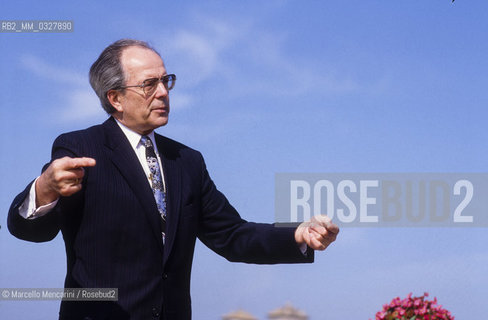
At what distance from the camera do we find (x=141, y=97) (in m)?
4.62

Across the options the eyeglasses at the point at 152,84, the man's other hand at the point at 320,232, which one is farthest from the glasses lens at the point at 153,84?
the man's other hand at the point at 320,232

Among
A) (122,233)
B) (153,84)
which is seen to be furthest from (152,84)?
(122,233)

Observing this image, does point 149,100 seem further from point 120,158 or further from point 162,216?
point 162,216

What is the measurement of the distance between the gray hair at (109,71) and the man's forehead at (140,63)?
1.8 inches

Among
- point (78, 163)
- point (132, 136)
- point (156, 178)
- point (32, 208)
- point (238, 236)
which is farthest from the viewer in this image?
point (238, 236)

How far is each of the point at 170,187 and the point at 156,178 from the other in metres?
0.13

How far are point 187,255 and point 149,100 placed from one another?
3.92 ft

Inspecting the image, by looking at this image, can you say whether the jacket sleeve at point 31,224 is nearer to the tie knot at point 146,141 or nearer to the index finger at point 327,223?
→ the tie knot at point 146,141

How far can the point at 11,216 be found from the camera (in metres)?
4.11

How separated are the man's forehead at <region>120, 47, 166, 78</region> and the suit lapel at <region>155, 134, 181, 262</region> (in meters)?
0.54

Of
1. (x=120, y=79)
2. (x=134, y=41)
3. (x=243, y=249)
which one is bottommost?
(x=243, y=249)

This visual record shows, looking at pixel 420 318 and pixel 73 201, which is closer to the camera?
pixel 73 201

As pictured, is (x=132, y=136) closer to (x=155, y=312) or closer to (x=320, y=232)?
(x=155, y=312)

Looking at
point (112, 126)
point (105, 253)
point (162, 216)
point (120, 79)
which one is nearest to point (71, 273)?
point (105, 253)
